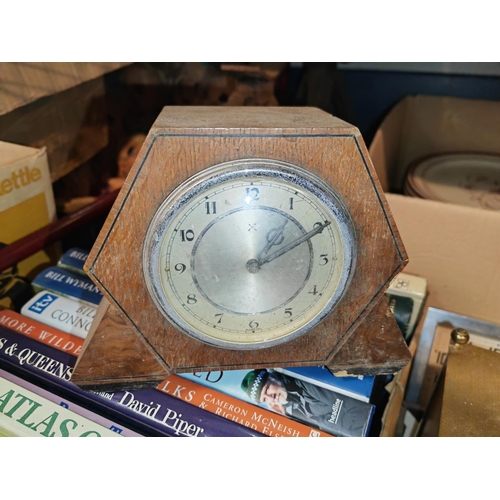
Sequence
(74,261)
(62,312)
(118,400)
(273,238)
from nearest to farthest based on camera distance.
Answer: (273,238) → (118,400) → (62,312) → (74,261)

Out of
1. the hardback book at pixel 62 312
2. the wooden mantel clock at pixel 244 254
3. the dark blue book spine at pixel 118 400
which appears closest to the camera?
the wooden mantel clock at pixel 244 254

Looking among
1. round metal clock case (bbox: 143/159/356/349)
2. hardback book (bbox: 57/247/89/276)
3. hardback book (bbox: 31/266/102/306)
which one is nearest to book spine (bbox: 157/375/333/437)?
round metal clock case (bbox: 143/159/356/349)

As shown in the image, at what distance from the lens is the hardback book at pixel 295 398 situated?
2.25 feet

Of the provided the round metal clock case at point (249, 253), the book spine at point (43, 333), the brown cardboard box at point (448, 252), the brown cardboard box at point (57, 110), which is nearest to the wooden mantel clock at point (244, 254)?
the round metal clock case at point (249, 253)

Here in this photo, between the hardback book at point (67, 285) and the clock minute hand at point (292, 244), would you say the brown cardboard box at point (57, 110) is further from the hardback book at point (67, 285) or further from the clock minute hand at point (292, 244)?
the clock minute hand at point (292, 244)

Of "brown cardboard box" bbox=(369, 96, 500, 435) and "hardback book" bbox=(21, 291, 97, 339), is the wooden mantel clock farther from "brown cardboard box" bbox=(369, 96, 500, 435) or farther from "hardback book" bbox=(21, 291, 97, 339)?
"brown cardboard box" bbox=(369, 96, 500, 435)

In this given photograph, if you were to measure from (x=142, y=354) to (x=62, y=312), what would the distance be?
24 centimetres

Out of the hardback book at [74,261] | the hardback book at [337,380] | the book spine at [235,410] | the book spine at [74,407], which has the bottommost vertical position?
the book spine at [74,407]

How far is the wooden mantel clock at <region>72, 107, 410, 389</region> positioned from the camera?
1.86ft

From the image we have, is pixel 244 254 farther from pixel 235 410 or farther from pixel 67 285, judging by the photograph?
pixel 67 285

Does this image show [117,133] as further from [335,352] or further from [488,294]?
[488,294]

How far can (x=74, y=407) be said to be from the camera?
26.9 inches

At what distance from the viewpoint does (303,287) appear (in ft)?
2.12

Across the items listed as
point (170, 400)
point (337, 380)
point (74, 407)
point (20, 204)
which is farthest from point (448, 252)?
point (20, 204)
